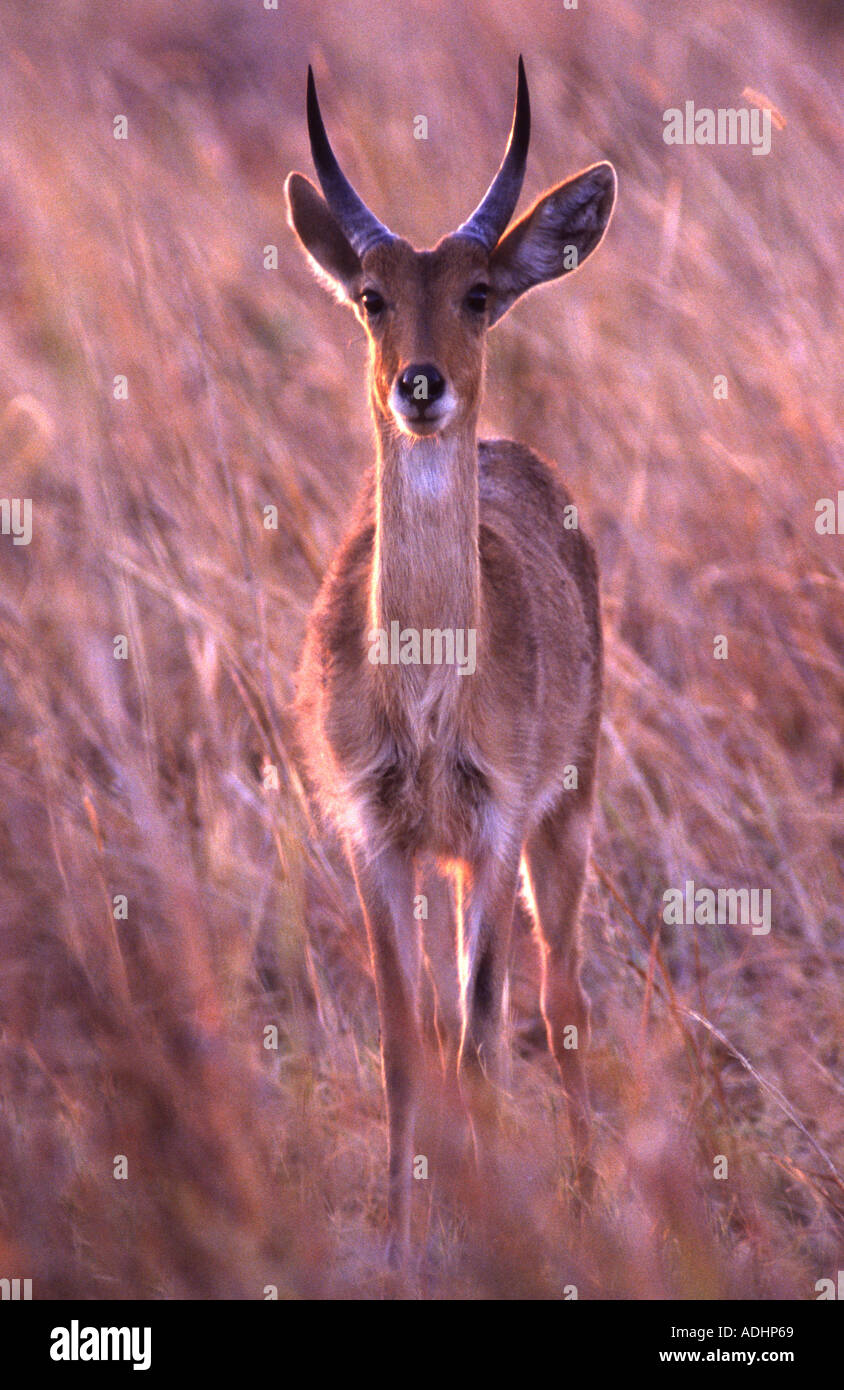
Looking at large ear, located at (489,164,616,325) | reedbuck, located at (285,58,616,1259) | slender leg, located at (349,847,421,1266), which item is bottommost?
slender leg, located at (349,847,421,1266)

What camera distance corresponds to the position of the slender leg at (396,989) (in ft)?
15.8

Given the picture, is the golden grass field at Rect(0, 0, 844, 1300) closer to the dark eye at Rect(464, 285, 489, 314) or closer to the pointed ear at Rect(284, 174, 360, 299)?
the pointed ear at Rect(284, 174, 360, 299)

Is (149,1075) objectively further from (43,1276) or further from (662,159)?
(662,159)

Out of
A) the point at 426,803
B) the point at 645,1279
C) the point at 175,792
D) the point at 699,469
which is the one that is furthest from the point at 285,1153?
the point at 699,469

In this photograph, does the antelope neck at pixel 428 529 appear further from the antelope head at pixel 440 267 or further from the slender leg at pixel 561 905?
the slender leg at pixel 561 905

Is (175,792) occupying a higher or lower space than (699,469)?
lower

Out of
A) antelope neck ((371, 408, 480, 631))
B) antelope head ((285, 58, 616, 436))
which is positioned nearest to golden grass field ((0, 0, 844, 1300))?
antelope neck ((371, 408, 480, 631))

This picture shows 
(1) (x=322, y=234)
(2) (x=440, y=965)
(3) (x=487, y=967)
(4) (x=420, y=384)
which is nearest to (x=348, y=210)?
(1) (x=322, y=234)

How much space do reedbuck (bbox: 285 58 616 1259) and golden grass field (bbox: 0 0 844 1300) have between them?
0.29 m

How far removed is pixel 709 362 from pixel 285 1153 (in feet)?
14.1

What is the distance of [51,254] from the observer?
27.1 feet

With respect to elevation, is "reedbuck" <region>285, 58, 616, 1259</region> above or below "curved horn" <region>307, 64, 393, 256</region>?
below

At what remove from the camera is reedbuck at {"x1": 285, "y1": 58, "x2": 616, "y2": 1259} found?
473 cm

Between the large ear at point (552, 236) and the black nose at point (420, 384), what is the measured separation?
19.7 inches
